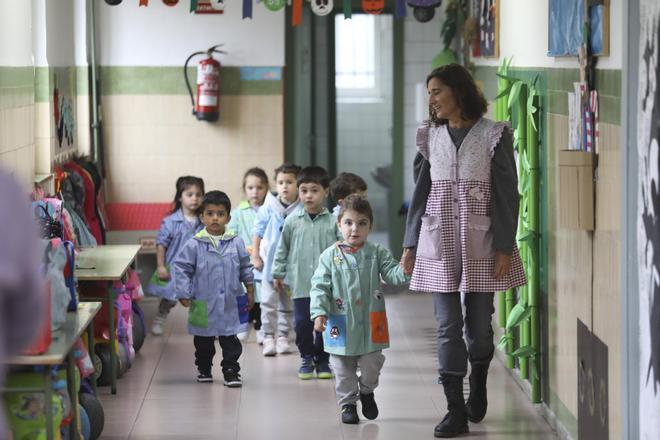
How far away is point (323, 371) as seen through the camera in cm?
712

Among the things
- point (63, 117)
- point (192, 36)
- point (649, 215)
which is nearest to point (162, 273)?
point (63, 117)

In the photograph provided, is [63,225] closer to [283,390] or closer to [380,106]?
[283,390]

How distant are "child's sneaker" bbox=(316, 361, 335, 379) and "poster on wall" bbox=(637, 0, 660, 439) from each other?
3.04 m

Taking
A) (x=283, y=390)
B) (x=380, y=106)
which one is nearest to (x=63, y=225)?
(x=283, y=390)

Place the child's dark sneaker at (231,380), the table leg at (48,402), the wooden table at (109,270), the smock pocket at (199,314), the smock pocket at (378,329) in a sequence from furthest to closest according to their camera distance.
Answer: the child's dark sneaker at (231,380)
the smock pocket at (199,314)
the wooden table at (109,270)
the smock pocket at (378,329)
the table leg at (48,402)

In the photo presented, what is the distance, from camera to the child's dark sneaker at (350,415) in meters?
6.06

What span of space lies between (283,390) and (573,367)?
1893mm

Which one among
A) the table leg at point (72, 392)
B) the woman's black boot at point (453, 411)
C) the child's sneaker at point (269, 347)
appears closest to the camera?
the table leg at point (72, 392)

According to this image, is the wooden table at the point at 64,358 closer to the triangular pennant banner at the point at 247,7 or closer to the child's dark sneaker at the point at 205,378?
the child's dark sneaker at the point at 205,378

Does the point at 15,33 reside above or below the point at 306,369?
above

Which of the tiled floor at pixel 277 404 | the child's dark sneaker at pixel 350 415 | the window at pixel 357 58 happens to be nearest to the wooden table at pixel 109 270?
the tiled floor at pixel 277 404

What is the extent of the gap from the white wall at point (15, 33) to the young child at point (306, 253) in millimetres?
1754

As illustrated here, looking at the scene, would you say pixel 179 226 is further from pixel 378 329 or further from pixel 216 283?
pixel 378 329

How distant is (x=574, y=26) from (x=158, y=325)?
420cm
